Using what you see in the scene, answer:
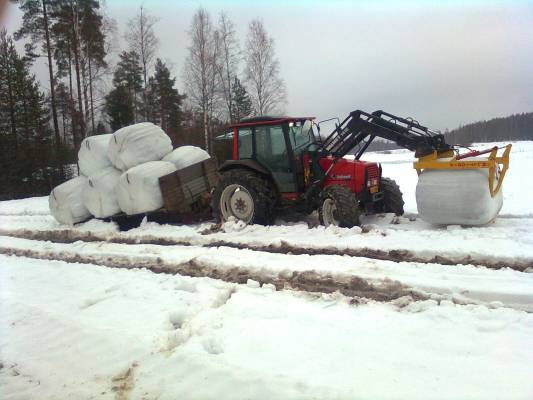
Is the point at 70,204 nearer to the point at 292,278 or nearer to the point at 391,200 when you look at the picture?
the point at 292,278

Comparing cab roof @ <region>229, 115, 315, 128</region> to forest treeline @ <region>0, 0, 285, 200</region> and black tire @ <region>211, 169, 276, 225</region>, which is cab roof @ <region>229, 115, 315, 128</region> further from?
forest treeline @ <region>0, 0, 285, 200</region>

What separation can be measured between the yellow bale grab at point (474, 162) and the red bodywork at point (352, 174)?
94cm

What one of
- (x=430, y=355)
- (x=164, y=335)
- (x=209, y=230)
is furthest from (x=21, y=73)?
(x=430, y=355)

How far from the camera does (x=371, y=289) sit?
15.8 feet

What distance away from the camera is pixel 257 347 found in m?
3.61

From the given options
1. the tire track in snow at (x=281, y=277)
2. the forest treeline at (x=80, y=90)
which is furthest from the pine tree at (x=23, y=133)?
the tire track in snow at (x=281, y=277)

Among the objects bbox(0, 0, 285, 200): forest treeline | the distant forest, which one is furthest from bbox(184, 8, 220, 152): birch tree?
the distant forest

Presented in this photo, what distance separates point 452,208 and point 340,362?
4431 millimetres

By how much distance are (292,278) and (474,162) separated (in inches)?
143

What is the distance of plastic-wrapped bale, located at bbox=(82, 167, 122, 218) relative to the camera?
32.1 ft

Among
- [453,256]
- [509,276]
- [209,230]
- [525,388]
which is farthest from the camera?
[209,230]

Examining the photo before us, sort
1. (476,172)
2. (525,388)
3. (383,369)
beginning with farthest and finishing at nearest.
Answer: (476,172) < (383,369) < (525,388)

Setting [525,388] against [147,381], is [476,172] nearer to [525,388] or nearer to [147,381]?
[525,388]

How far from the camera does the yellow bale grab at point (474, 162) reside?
6.82m
